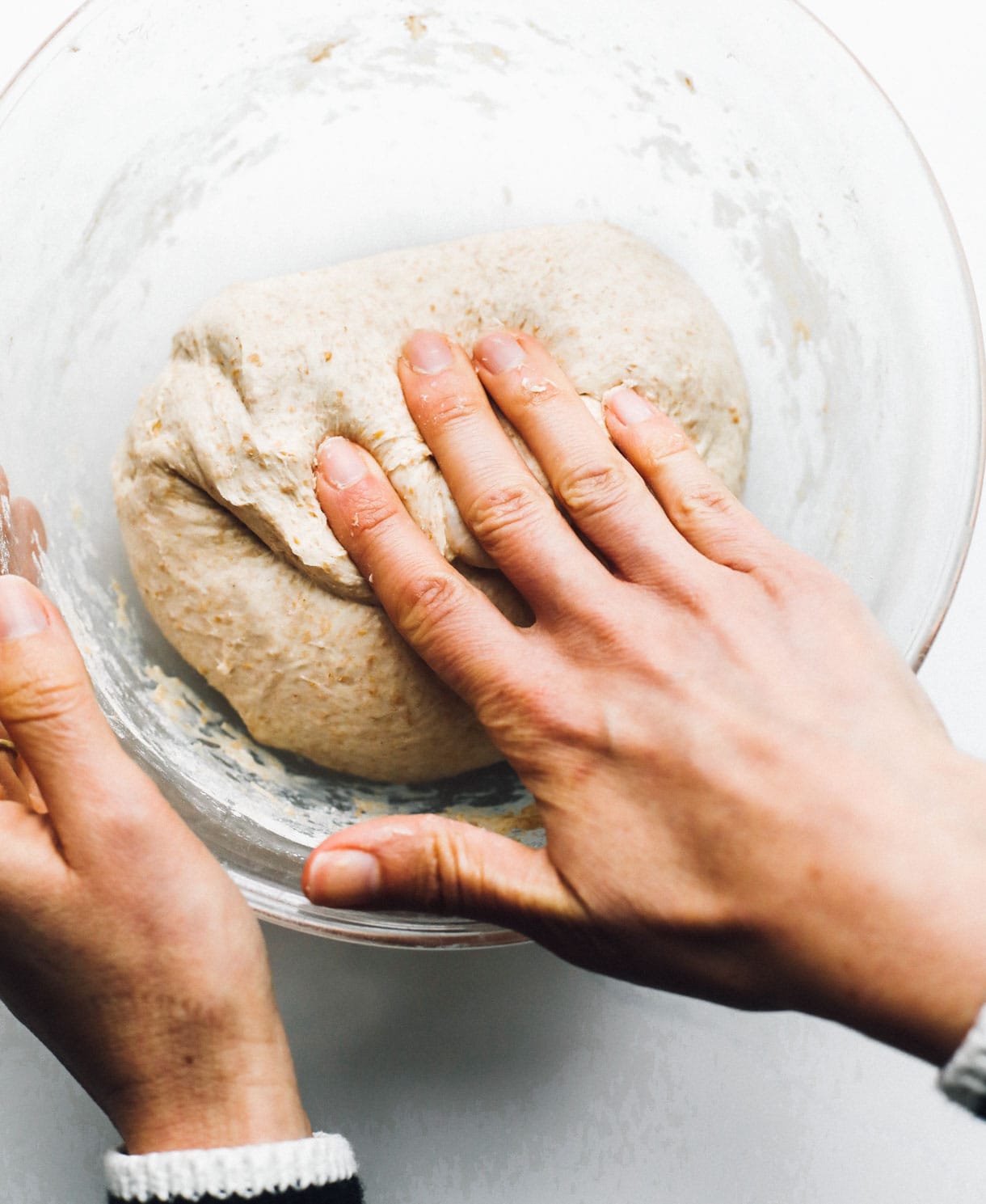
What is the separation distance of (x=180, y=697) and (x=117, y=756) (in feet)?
1.14

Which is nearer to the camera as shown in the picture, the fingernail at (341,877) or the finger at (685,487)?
the fingernail at (341,877)

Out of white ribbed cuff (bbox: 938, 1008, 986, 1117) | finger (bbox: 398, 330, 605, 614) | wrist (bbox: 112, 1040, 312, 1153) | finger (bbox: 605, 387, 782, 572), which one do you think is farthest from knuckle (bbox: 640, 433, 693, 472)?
wrist (bbox: 112, 1040, 312, 1153)

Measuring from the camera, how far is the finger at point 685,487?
0.93m

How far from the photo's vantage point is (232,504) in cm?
99

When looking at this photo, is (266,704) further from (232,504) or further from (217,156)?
(217,156)

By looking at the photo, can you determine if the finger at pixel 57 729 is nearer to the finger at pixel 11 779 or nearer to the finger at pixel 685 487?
the finger at pixel 11 779

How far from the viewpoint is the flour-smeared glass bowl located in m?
1.05

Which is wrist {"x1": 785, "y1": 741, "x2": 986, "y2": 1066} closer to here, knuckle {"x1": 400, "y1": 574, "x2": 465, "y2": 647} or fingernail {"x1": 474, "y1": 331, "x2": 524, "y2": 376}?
knuckle {"x1": 400, "y1": 574, "x2": 465, "y2": 647}

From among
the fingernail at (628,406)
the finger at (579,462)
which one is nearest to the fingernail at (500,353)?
the finger at (579,462)

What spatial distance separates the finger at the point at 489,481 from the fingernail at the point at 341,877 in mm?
281

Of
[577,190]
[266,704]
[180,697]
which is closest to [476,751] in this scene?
[266,704]

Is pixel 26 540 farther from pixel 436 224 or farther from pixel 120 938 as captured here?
pixel 436 224

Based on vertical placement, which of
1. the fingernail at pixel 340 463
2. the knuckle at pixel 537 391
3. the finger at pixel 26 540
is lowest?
the finger at pixel 26 540

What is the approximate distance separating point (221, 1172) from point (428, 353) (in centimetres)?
80
